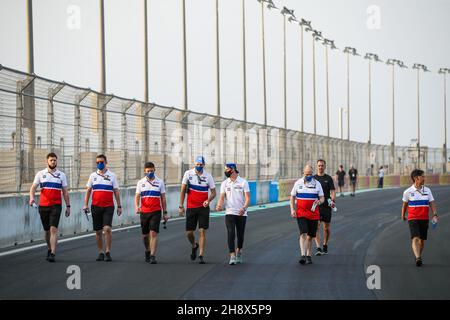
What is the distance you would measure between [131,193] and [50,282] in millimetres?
12233

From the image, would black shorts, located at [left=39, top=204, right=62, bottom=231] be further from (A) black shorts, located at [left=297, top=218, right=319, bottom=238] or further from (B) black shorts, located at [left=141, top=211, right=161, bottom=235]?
(A) black shorts, located at [left=297, top=218, right=319, bottom=238]

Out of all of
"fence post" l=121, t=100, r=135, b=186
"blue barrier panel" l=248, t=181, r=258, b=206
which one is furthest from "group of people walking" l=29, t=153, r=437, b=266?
"blue barrier panel" l=248, t=181, r=258, b=206

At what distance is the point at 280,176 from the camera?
42.8m

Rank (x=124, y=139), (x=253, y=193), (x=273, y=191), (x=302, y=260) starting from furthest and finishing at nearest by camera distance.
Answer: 1. (x=273, y=191)
2. (x=253, y=193)
3. (x=124, y=139)
4. (x=302, y=260)

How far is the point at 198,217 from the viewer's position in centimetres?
1455

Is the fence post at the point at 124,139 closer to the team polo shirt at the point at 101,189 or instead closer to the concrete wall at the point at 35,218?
the concrete wall at the point at 35,218

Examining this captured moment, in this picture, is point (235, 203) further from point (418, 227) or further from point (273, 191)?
point (273, 191)

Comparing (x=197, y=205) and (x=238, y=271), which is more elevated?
(x=197, y=205)

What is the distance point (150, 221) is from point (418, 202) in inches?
166

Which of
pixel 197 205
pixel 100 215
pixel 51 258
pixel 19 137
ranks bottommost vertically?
pixel 51 258

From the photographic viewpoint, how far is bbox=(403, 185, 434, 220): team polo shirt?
1412 centimetres

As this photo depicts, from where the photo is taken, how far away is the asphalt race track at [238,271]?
35.4ft

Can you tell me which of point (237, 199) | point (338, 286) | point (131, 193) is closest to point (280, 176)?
point (131, 193)

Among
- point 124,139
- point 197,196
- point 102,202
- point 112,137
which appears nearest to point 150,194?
point 197,196
